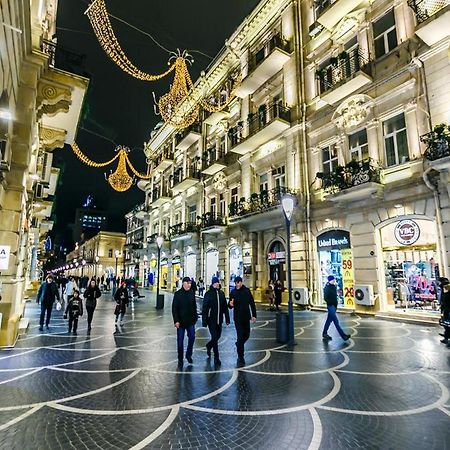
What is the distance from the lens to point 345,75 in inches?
596

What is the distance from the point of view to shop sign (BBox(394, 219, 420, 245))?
12499 millimetres

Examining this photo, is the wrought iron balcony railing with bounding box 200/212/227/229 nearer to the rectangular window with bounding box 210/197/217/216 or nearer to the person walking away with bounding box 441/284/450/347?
the rectangular window with bounding box 210/197/217/216

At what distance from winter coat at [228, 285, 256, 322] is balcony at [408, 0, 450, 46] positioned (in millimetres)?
11589

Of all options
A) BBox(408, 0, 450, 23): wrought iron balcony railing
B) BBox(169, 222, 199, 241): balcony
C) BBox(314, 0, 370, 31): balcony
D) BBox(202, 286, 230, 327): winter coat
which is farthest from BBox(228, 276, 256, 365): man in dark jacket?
BBox(169, 222, 199, 241): balcony

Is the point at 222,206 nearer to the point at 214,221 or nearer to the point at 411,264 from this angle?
the point at 214,221

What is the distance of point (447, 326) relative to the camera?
8227mm

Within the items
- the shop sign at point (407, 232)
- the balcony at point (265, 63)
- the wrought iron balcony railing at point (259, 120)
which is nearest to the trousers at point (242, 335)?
the shop sign at point (407, 232)

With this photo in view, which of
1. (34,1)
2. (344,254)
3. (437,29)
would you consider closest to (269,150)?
(344,254)

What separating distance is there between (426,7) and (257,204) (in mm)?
11819

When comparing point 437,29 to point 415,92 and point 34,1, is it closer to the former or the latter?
point 415,92

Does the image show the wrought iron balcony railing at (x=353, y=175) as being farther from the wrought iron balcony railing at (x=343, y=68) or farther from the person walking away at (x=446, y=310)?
the person walking away at (x=446, y=310)

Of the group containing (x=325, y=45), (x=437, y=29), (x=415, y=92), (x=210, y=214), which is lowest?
(x=210, y=214)

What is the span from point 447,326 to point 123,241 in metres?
64.3

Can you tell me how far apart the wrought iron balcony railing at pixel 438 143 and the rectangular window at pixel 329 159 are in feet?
17.0
